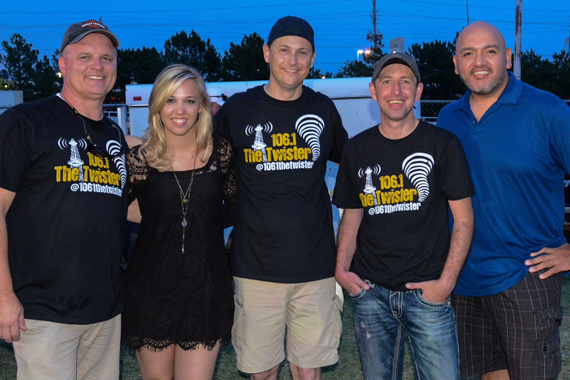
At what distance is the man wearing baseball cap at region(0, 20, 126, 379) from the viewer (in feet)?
9.18

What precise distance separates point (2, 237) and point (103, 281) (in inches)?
22.1

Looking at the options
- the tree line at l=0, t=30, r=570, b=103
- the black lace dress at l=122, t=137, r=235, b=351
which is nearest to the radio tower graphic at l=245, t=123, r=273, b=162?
the black lace dress at l=122, t=137, r=235, b=351

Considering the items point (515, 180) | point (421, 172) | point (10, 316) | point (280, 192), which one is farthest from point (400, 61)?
point (10, 316)

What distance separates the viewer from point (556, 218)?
338 centimetres

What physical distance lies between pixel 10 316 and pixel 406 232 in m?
Result: 2.11

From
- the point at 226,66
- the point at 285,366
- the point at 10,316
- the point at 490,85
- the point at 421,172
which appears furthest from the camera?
the point at 226,66

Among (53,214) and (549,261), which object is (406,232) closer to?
(549,261)

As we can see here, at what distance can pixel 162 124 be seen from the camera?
3.54 metres

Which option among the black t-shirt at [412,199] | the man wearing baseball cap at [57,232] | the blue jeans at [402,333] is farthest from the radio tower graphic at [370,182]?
the man wearing baseball cap at [57,232]

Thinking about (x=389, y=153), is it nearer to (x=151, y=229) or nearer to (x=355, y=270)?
(x=355, y=270)

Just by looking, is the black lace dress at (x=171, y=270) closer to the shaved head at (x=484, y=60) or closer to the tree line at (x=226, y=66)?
the shaved head at (x=484, y=60)

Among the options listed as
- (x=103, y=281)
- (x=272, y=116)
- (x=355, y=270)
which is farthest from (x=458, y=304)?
(x=103, y=281)

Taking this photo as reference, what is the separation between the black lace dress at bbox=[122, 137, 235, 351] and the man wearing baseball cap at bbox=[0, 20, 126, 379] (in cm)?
23

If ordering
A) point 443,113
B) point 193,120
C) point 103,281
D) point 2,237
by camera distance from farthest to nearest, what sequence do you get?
point 443,113 < point 193,120 < point 103,281 < point 2,237
